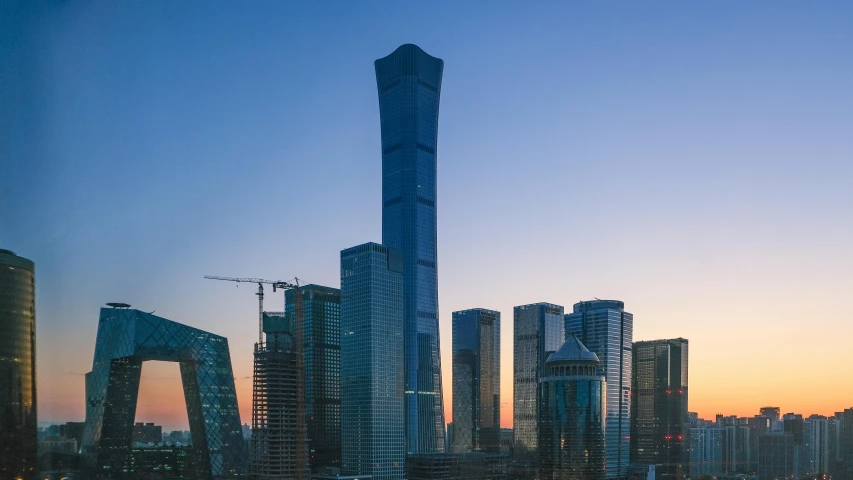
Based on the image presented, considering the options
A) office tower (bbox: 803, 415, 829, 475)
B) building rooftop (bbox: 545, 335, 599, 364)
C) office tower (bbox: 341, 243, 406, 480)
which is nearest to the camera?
building rooftop (bbox: 545, 335, 599, 364)

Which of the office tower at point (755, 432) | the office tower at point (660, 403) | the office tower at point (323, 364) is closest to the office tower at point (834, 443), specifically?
the office tower at point (755, 432)

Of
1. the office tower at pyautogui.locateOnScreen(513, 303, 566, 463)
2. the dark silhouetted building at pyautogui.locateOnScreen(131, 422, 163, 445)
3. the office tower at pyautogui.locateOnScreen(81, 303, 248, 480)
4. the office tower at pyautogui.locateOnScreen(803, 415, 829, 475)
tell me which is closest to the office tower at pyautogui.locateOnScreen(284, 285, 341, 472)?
the office tower at pyautogui.locateOnScreen(81, 303, 248, 480)

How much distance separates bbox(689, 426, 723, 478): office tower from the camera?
3878cm

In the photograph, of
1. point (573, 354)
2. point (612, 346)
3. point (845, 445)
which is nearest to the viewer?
point (573, 354)

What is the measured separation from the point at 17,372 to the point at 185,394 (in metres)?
15.5

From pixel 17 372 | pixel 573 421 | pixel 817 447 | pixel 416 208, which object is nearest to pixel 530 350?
pixel 416 208

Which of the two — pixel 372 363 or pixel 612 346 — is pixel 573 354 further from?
pixel 612 346

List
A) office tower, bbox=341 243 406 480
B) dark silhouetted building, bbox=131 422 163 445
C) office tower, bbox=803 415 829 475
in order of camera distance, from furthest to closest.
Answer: office tower, bbox=803 415 829 475, office tower, bbox=341 243 406 480, dark silhouetted building, bbox=131 422 163 445

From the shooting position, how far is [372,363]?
3134cm

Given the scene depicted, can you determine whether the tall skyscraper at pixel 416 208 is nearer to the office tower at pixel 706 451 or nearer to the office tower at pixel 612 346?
the office tower at pixel 612 346

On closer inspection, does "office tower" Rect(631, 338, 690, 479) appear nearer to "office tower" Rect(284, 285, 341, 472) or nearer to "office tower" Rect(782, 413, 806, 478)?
"office tower" Rect(782, 413, 806, 478)

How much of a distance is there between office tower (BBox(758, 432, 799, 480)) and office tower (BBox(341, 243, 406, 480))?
19.1 m

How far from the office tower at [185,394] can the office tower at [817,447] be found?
2821 cm

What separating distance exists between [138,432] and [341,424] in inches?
562
